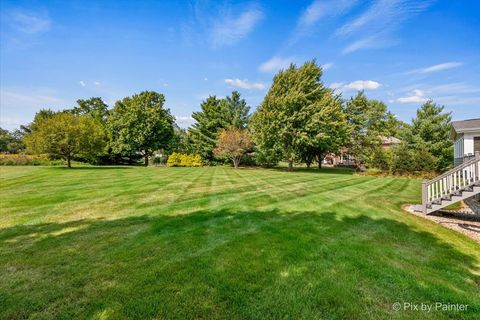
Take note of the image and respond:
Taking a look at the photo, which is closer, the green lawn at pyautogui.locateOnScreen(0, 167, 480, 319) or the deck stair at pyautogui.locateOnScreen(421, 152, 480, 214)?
the green lawn at pyautogui.locateOnScreen(0, 167, 480, 319)

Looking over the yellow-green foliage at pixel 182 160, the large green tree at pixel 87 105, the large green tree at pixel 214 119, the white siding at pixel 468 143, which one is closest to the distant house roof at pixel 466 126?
the white siding at pixel 468 143

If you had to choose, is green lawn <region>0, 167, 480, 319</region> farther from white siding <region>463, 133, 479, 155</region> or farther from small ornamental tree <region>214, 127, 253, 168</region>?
small ornamental tree <region>214, 127, 253, 168</region>

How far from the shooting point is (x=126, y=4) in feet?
35.9

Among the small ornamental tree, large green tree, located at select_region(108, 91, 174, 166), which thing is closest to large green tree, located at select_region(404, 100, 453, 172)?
the small ornamental tree

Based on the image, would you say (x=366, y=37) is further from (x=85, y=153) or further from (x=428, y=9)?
(x=85, y=153)

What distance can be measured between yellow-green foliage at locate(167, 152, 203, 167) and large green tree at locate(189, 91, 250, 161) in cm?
185

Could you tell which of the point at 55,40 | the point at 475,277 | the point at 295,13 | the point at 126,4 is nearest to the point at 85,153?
the point at 55,40

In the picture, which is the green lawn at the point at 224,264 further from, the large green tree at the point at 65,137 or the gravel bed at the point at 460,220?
the large green tree at the point at 65,137

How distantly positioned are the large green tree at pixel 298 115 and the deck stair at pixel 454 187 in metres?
16.0

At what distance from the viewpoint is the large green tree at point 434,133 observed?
24.1m

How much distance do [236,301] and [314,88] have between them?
26.2 metres

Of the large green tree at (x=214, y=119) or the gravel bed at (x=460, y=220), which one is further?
the large green tree at (x=214, y=119)

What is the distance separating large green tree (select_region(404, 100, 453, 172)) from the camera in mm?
24078

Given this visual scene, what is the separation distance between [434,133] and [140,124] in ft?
118
